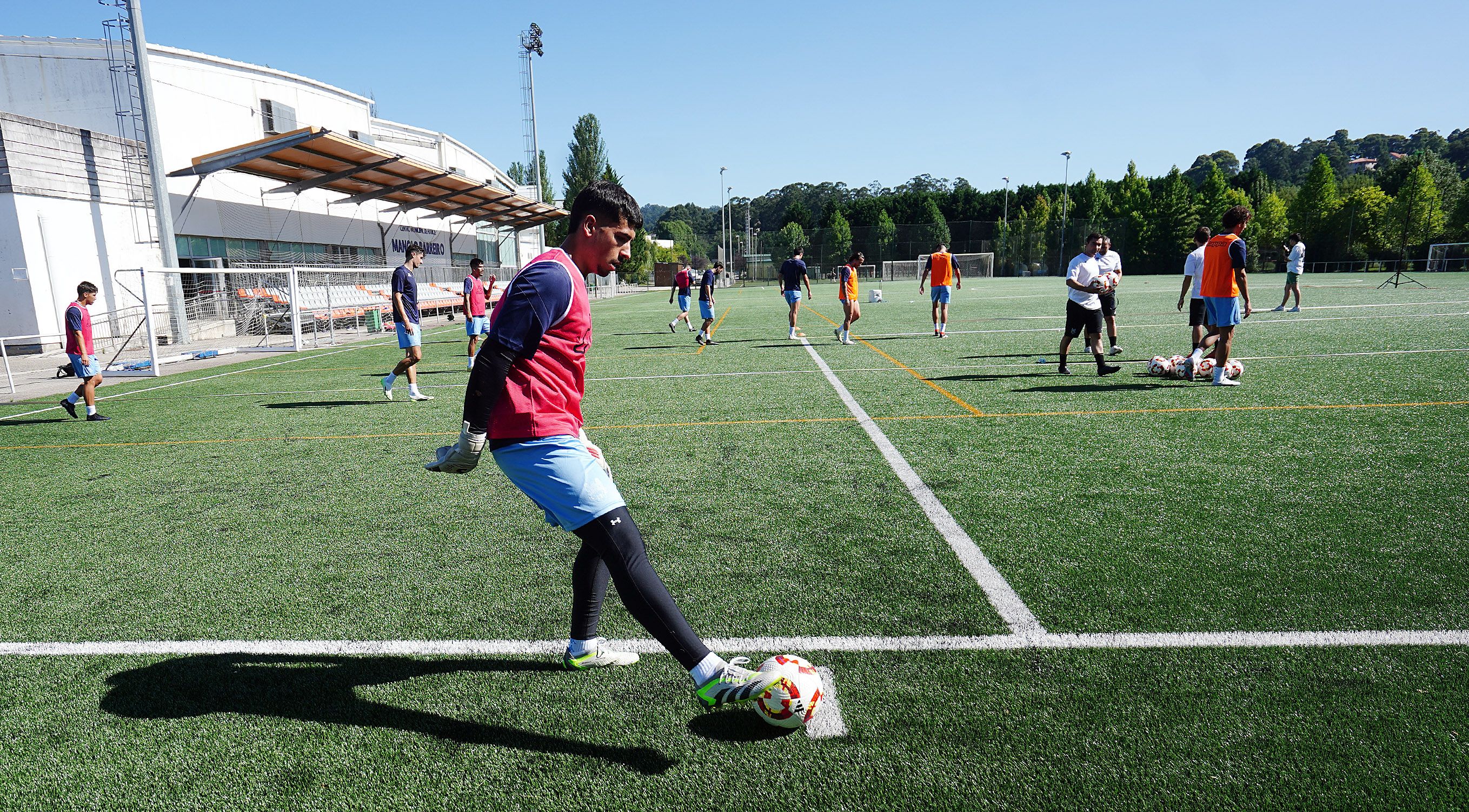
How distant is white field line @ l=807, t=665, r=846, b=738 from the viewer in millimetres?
2748

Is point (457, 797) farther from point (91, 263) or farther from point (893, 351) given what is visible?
point (91, 263)

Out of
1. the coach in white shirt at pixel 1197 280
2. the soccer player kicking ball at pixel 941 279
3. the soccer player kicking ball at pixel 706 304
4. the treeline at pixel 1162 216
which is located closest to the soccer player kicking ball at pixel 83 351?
the soccer player kicking ball at pixel 706 304

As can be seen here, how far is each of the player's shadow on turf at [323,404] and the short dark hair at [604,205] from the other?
8.83 m

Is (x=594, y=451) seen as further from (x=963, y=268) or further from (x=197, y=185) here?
(x=963, y=268)

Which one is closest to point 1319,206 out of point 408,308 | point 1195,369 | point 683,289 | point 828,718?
point 683,289

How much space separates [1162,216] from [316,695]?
7990 cm

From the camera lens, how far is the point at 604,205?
2811 millimetres

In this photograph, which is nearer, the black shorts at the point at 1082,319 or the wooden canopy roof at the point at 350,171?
the black shorts at the point at 1082,319

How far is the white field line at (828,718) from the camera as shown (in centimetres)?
275

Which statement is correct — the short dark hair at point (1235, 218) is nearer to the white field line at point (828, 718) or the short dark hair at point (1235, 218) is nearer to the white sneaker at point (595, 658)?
the white field line at point (828, 718)

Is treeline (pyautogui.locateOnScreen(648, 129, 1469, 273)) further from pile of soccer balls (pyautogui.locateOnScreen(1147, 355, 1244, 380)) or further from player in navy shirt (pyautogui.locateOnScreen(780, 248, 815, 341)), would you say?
pile of soccer balls (pyautogui.locateOnScreen(1147, 355, 1244, 380))

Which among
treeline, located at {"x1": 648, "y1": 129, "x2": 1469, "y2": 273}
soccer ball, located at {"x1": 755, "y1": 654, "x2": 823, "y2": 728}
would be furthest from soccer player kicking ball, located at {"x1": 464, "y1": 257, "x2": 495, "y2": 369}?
treeline, located at {"x1": 648, "y1": 129, "x2": 1469, "y2": 273}

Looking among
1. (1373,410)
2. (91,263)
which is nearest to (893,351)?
(1373,410)

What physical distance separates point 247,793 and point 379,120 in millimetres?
52380
